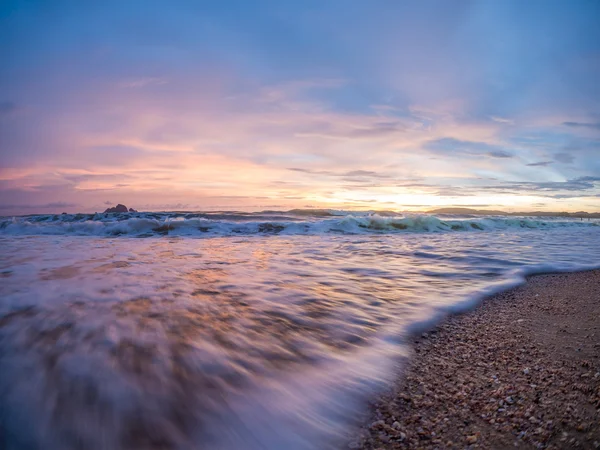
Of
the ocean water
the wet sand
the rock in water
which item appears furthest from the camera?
the rock in water

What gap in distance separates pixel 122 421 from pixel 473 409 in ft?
5.91

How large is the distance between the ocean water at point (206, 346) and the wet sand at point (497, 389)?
0.56 ft

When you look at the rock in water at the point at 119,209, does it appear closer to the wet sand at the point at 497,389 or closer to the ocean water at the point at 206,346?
the ocean water at the point at 206,346

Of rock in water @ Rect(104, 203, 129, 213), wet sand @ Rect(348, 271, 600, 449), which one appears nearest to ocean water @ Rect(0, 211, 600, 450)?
wet sand @ Rect(348, 271, 600, 449)

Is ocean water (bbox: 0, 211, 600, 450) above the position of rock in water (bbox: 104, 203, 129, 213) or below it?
below

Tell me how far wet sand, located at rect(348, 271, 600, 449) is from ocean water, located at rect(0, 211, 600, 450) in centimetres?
17

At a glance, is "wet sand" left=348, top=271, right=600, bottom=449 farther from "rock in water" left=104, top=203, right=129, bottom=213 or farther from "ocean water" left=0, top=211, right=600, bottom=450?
"rock in water" left=104, top=203, right=129, bottom=213

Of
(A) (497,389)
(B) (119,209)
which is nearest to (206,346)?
(A) (497,389)

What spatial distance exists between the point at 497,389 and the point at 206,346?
6.29 ft

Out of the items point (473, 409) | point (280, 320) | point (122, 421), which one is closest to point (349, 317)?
point (280, 320)

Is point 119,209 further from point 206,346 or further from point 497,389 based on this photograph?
point 497,389

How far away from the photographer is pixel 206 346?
2.46 metres

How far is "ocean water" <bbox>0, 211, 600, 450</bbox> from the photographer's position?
1656 millimetres

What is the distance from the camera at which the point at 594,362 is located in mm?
2107
